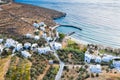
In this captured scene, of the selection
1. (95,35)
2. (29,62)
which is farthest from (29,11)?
(29,62)

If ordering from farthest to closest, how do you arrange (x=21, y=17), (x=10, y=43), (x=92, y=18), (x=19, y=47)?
(x=92, y=18), (x=21, y=17), (x=10, y=43), (x=19, y=47)

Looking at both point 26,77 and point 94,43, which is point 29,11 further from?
point 26,77

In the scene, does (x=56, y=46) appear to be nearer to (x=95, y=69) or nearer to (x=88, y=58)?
(x=88, y=58)

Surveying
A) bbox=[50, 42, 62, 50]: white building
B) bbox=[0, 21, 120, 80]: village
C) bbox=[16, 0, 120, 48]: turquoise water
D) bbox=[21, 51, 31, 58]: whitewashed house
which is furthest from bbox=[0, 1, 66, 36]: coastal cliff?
bbox=[21, 51, 31, 58]: whitewashed house

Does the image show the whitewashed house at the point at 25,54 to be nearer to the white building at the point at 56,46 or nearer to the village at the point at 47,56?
the village at the point at 47,56

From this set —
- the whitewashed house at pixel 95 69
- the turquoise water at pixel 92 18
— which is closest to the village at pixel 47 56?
the whitewashed house at pixel 95 69

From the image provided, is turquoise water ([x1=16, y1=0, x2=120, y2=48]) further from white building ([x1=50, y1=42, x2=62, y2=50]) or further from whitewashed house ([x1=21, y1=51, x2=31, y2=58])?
whitewashed house ([x1=21, y1=51, x2=31, y2=58])

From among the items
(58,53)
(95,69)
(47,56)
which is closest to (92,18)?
(58,53)
